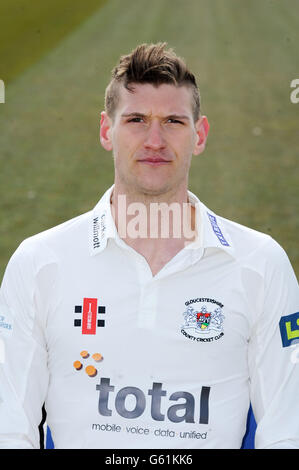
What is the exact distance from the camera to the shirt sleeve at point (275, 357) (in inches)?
85.0

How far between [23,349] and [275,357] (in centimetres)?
80

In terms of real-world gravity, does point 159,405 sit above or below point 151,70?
below

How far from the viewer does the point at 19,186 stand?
7266 mm

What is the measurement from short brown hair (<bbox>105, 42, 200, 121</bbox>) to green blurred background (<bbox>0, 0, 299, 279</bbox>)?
4095 mm

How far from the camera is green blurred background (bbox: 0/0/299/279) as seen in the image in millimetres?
6891

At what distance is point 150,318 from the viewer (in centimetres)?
219

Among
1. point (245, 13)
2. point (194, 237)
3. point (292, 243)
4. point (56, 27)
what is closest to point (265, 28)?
point (245, 13)

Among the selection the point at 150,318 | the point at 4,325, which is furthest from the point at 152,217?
the point at 4,325

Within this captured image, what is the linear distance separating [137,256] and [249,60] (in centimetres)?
743

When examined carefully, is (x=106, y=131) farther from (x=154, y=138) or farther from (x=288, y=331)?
(x=288, y=331)

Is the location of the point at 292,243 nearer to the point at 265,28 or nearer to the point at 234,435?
the point at 265,28

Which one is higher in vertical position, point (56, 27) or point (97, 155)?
point (56, 27)

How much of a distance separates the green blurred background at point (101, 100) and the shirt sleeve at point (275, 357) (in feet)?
13.4

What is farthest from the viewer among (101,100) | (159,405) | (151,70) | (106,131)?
(101,100)
